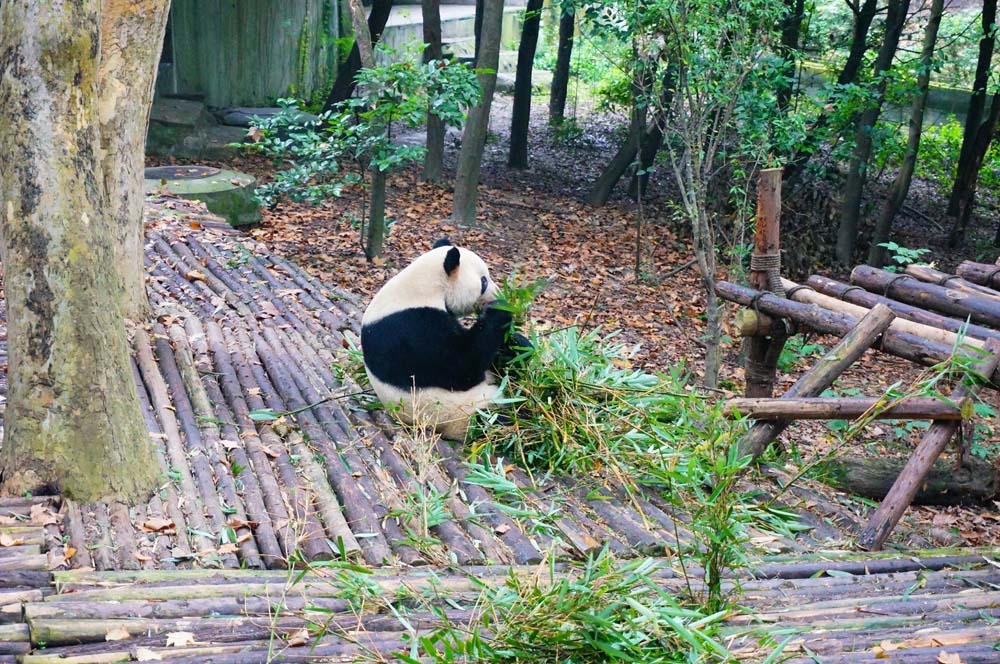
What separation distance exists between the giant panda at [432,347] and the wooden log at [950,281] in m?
2.61

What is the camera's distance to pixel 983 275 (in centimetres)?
580

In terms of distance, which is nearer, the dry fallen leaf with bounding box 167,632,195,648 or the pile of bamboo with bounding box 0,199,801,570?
the dry fallen leaf with bounding box 167,632,195,648

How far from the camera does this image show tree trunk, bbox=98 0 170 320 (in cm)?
539

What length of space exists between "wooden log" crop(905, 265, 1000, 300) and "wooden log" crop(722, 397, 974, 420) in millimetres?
1142

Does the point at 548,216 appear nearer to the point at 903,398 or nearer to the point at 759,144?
the point at 759,144

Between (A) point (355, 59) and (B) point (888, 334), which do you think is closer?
(B) point (888, 334)

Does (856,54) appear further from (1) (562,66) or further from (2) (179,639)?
(2) (179,639)

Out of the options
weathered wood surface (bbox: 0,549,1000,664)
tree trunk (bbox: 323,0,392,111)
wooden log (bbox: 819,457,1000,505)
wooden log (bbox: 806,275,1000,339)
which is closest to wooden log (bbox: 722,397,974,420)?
wooden log (bbox: 806,275,1000,339)

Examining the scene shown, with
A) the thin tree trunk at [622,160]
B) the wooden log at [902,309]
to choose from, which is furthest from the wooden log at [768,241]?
the thin tree trunk at [622,160]

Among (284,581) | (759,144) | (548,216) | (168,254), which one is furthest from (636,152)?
(284,581)

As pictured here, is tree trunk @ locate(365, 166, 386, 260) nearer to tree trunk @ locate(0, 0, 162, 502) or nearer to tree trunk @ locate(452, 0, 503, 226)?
tree trunk @ locate(452, 0, 503, 226)

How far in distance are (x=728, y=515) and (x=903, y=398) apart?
5.57 feet

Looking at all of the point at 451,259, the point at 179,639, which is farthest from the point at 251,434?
the point at 179,639

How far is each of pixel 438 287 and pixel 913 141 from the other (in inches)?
343
